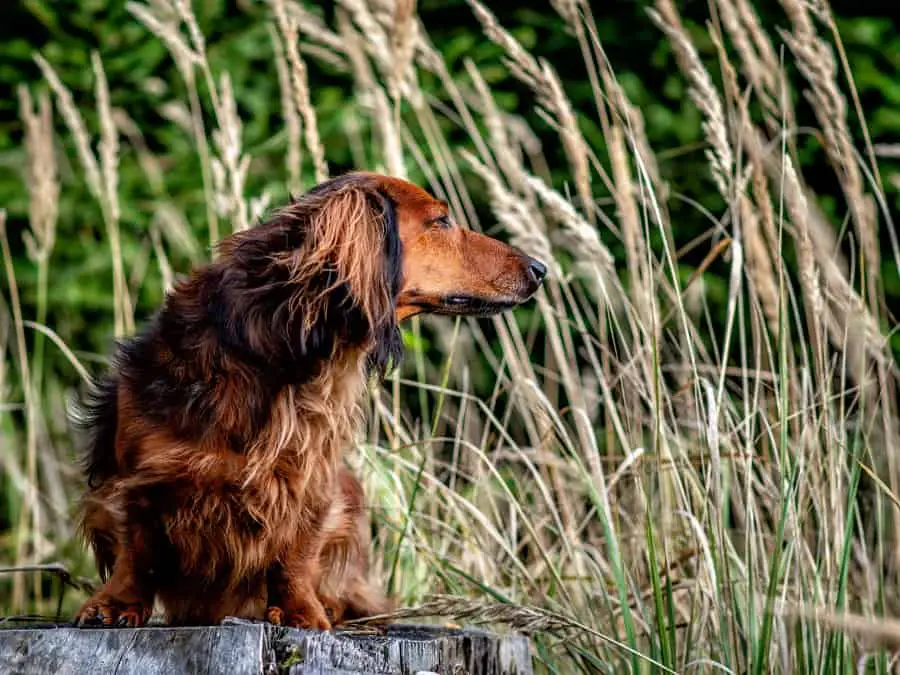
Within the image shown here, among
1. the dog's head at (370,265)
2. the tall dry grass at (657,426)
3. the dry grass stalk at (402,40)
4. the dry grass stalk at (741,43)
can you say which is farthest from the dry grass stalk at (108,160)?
the dry grass stalk at (741,43)

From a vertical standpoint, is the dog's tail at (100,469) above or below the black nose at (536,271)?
below

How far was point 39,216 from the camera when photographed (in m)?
3.67

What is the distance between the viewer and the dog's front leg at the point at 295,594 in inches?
92.7

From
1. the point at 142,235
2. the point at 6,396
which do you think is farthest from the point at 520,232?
the point at 6,396

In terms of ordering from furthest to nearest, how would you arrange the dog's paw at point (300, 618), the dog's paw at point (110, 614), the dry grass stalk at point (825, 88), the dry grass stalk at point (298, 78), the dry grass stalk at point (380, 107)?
the dry grass stalk at point (380, 107), the dry grass stalk at point (298, 78), the dry grass stalk at point (825, 88), the dog's paw at point (300, 618), the dog's paw at point (110, 614)

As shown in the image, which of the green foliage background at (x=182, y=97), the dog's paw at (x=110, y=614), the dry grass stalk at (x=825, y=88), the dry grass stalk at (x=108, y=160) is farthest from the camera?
the green foliage background at (x=182, y=97)

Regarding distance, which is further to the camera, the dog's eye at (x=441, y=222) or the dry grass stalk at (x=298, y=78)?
the dry grass stalk at (x=298, y=78)

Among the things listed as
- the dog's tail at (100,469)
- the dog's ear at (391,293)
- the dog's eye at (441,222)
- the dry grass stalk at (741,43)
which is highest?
the dry grass stalk at (741,43)

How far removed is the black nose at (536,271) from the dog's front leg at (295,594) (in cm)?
77

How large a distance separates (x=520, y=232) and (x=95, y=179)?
1.46 metres

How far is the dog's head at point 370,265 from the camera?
2.40 m

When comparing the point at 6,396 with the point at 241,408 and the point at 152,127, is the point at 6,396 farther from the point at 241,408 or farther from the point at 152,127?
the point at 241,408

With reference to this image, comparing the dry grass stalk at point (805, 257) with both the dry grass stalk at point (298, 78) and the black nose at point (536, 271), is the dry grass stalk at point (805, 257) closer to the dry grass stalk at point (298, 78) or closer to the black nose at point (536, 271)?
the black nose at point (536, 271)

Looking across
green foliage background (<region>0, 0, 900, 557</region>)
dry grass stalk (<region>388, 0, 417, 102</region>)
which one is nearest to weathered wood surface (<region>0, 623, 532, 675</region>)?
dry grass stalk (<region>388, 0, 417, 102</region>)
